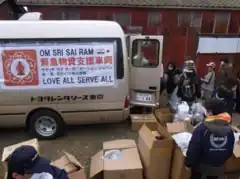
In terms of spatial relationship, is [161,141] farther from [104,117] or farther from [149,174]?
[104,117]

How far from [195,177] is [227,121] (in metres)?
0.89

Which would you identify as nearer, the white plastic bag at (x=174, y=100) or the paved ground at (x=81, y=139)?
the paved ground at (x=81, y=139)

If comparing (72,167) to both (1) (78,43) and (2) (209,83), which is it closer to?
(1) (78,43)

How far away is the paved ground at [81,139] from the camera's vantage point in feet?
17.0

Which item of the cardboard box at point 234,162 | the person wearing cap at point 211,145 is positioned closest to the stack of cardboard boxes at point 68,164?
the person wearing cap at point 211,145

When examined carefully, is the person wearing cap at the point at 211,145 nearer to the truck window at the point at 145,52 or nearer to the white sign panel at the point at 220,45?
the truck window at the point at 145,52

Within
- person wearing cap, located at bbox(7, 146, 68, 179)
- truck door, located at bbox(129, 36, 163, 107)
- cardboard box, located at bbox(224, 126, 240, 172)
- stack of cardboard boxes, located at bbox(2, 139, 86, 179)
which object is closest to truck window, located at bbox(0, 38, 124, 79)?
truck door, located at bbox(129, 36, 163, 107)

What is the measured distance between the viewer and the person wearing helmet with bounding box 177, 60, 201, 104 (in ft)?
20.1

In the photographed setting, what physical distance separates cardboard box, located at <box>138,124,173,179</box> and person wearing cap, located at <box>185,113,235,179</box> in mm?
543

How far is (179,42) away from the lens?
12812 mm

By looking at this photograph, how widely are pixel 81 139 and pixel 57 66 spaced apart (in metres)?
1.69

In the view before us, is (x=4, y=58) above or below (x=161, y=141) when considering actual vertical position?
above

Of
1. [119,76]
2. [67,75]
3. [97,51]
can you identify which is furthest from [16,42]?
[119,76]

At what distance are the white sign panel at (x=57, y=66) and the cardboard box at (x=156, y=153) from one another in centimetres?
180
